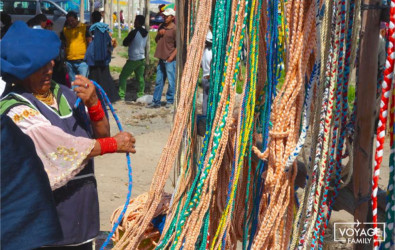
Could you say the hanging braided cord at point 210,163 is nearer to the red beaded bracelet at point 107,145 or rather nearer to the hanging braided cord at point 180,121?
the hanging braided cord at point 180,121

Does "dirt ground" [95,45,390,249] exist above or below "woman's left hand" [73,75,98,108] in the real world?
below

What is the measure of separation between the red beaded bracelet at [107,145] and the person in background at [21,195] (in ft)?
2.88

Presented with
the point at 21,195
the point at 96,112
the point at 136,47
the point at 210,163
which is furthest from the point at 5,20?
the point at 21,195

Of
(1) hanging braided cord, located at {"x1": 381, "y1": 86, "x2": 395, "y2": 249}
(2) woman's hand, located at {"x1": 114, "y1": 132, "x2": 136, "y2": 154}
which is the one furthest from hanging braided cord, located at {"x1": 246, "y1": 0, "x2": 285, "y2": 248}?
(1) hanging braided cord, located at {"x1": 381, "y1": 86, "x2": 395, "y2": 249}

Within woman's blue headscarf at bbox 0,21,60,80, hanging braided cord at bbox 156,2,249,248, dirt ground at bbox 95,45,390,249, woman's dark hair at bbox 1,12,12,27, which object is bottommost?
dirt ground at bbox 95,45,390,249

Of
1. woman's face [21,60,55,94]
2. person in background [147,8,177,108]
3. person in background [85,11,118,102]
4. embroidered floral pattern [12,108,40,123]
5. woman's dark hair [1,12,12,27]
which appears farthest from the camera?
woman's dark hair [1,12,12,27]

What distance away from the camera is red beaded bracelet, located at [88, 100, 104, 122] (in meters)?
2.76

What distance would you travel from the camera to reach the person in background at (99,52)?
847 cm

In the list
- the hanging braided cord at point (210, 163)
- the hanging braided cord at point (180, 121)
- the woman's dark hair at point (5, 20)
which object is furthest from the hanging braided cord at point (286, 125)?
the woman's dark hair at point (5, 20)

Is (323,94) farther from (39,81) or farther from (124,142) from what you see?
(39,81)

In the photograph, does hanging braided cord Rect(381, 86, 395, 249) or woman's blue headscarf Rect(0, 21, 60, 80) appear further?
woman's blue headscarf Rect(0, 21, 60, 80)

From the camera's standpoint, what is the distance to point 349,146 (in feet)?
7.36

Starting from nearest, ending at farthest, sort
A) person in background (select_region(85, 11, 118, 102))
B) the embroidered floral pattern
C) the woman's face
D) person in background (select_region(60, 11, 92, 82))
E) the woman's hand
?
1. the embroidered floral pattern
2. the woman's face
3. the woman's hand
4. person in background (select_region(85, 11, 118, 102))
5. person in background (select_region(60, 11, 92, 82))

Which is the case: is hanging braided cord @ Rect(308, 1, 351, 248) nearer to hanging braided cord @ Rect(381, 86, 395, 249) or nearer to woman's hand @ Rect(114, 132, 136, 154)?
hanging braided cord @ Rect(381, 86, 395, 249)
